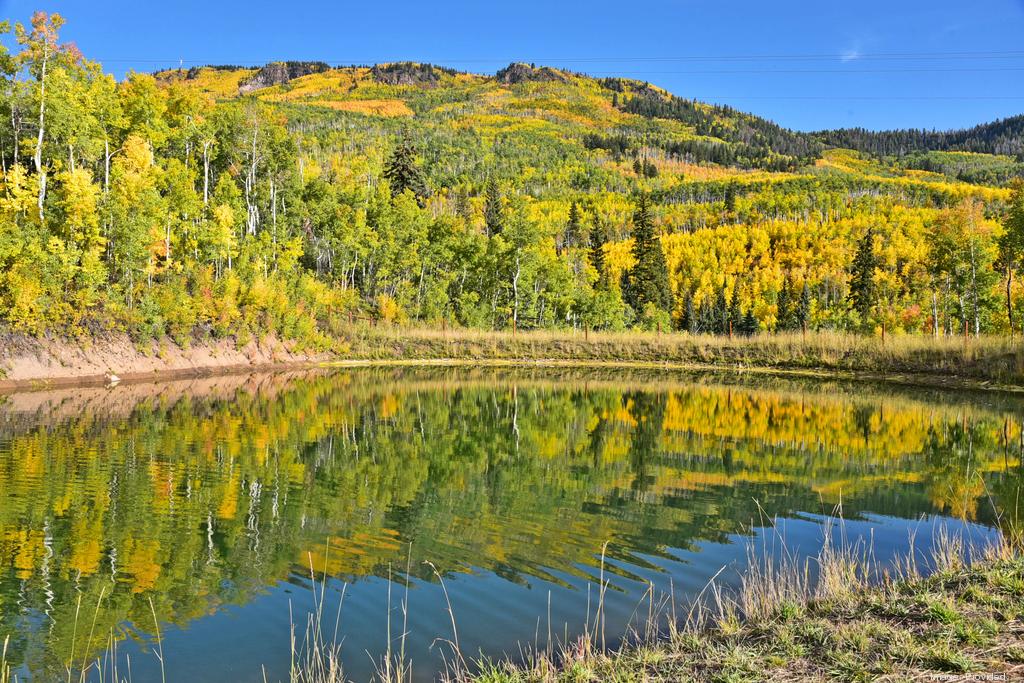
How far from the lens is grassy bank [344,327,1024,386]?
34062mm

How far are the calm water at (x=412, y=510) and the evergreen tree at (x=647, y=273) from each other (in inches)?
2897

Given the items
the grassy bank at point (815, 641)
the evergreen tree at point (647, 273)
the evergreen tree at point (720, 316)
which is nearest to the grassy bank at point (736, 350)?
the grassy bank at point (815, 641)

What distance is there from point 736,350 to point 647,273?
52259 millimetres

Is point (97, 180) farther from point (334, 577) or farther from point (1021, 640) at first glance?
point (1021, 640)

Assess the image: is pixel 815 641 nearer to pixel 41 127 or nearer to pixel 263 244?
pixel 41 127

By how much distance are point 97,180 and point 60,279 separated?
13.6m

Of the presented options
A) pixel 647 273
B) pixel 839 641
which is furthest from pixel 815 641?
pixel 647 273

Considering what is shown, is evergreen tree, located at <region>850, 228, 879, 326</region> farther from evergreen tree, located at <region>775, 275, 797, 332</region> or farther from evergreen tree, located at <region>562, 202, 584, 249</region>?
evergreen tree, located at <region>562, 202, 584, 249</region>

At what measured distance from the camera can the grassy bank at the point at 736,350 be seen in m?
34.1

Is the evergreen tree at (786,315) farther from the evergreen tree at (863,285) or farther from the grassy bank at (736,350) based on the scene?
the grassy bank at (736,350)

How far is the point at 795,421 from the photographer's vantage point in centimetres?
2275

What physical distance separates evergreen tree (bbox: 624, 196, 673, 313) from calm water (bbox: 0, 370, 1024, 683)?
7359 centimetres

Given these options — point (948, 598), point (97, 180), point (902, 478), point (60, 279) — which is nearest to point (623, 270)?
point (97, 180)

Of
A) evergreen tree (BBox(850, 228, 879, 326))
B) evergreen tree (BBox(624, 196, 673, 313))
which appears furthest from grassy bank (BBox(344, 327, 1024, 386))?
evergreen tree (BBox(624, 196, 673, 313))
